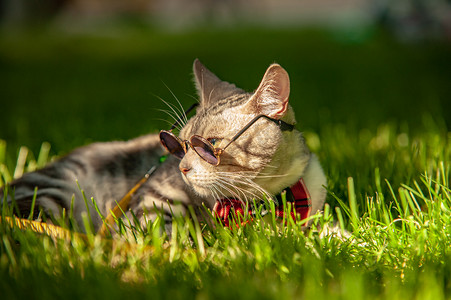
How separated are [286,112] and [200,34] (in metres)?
9.65

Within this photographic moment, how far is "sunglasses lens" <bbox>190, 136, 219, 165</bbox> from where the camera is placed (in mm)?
1759

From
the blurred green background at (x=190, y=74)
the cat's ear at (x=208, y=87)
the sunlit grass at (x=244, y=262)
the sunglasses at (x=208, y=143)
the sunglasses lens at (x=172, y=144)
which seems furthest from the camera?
the blurred green background at (x=190, y=74)

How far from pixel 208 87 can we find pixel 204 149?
48 cm

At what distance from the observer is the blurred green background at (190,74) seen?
3818mm

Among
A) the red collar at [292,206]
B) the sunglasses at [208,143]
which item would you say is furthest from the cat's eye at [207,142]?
the red collar at [292,206]

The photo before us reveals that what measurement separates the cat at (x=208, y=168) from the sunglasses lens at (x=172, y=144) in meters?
0.02

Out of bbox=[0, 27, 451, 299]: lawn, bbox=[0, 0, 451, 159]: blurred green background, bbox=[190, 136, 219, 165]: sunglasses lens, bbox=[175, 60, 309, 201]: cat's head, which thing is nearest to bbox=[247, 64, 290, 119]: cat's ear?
bbox=[175, 60, 309, 201]: cat's head

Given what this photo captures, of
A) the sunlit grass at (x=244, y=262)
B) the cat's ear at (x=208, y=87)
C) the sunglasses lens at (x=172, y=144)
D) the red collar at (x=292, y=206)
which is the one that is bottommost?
the sunlit grass at (x=244, y=262)

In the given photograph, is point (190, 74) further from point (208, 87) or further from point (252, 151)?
point (252, 151)

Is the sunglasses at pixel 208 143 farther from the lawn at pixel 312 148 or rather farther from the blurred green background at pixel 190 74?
the blurred green background at pixel 190 74

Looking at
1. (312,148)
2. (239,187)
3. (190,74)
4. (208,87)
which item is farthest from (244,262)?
(312,148)

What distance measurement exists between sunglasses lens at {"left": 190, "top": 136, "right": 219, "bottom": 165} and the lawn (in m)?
0.27

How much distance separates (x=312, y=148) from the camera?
9.55ft

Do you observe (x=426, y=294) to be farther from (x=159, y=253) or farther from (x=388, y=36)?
(x=388, y=36)
